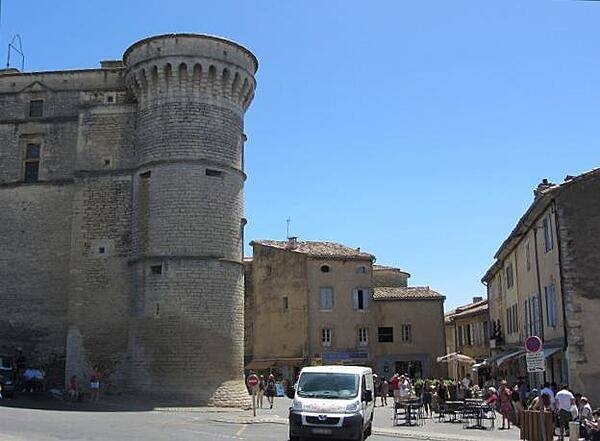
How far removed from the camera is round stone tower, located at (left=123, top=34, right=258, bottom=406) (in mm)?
27203

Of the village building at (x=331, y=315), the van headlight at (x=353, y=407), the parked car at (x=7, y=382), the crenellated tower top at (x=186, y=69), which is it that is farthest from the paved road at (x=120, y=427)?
the village building at (x=331, y=315)

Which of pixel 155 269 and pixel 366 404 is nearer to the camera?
pixel 366 404

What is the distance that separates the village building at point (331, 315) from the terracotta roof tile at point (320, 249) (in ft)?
0.21

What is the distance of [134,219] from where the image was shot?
29.2m

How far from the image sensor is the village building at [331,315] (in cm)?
4325

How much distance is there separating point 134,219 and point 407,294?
74.8 ft

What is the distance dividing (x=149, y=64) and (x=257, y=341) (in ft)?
70.3

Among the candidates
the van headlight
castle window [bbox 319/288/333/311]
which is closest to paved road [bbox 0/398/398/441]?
the van headlight

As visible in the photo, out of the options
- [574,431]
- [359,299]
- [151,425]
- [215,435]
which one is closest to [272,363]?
[359,299]

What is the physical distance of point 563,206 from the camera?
70.9ft

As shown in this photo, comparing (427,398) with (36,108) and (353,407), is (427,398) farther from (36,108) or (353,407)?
(36,108)

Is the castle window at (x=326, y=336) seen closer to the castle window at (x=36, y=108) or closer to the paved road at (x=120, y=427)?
→ the paved road at (x=120, y=427)

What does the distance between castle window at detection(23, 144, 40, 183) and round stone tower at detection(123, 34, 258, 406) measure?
5397 mm

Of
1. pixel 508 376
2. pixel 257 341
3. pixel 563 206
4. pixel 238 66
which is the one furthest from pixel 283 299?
pixel 563 206
